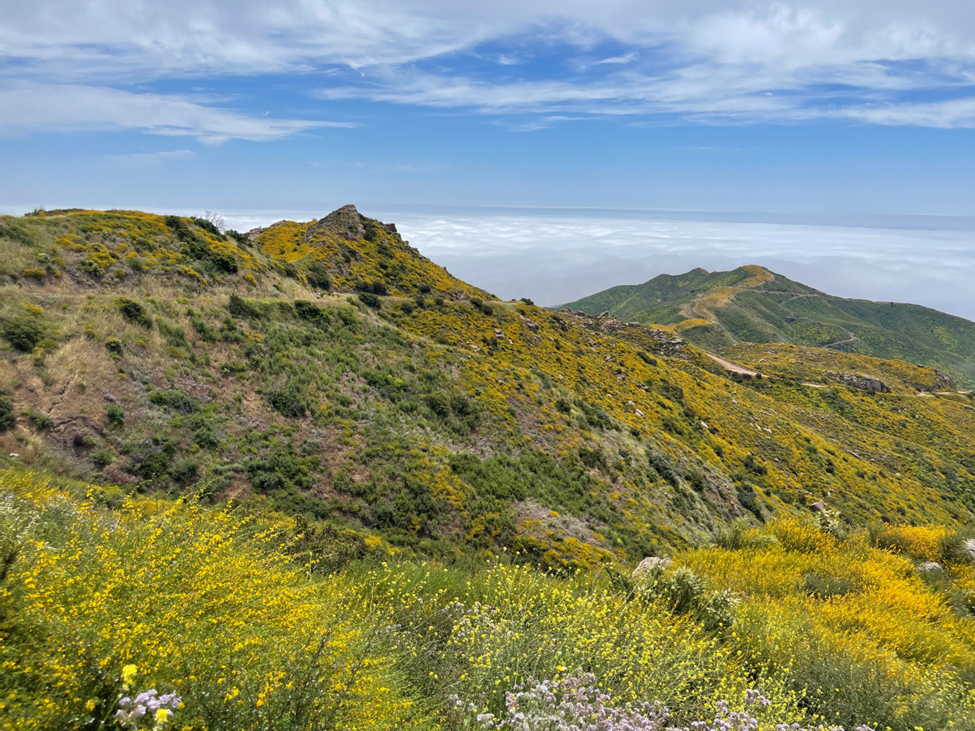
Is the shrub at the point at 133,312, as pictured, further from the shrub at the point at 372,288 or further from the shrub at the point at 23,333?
the shrub at the point at 372,288

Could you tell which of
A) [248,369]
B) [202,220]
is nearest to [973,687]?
[248,369]

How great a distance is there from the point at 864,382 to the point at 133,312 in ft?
342

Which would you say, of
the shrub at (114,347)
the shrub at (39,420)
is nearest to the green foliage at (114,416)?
the shrub at (39,420)

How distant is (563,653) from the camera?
17.3ft

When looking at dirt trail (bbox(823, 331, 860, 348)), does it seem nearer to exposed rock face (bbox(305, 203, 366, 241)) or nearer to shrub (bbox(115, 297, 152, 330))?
exposed rock face (bbox(305, 203, 366, 241))

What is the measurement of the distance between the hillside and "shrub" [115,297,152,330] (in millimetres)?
129614

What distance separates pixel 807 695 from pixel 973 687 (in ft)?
8.87

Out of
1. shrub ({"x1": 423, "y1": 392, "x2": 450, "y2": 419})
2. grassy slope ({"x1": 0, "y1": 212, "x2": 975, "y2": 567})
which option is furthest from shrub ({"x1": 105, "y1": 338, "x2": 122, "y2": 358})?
shrub ({"x1": 423, "y1": 392, "x2": 450, "y2": 419})

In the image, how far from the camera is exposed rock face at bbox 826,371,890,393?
3172 inches

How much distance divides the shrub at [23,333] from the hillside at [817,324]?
133 m

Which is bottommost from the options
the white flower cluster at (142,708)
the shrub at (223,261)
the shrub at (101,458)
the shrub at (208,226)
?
the shrub at (101,458)

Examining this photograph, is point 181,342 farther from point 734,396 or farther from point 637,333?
point 637,333

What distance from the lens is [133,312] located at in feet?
62.2

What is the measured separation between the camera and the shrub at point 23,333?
14.9 metres
